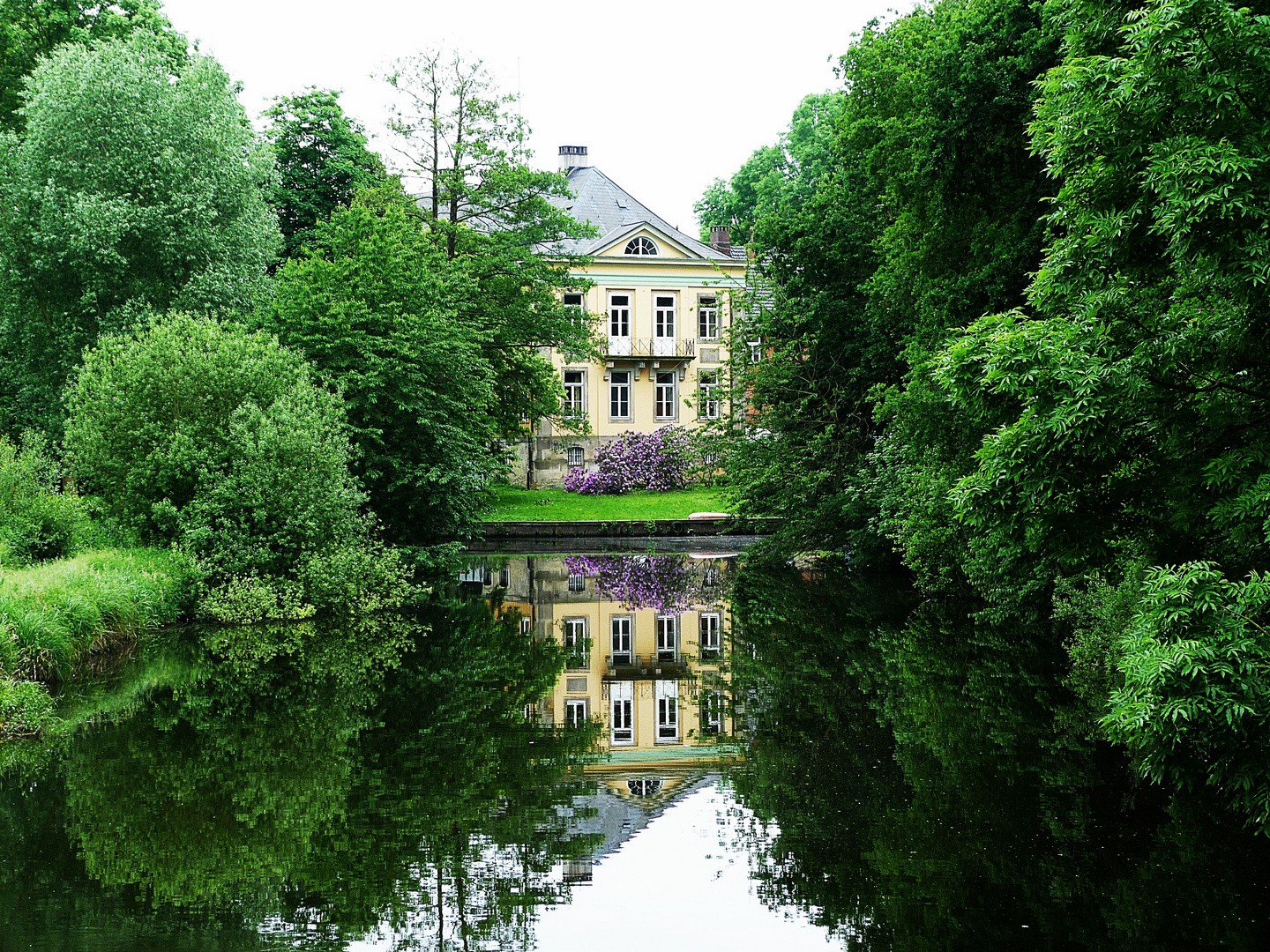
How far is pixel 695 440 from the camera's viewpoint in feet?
85.8

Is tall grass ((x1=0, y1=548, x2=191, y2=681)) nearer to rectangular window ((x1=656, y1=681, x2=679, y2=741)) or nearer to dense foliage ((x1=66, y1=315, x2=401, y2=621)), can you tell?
dense foliage ((x1=66, y1=315, x2=401, y2=621))

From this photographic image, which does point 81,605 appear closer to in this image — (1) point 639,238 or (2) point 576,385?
(2) point 576,385

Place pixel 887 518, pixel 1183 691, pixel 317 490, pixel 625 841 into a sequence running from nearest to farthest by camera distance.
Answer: pixel 1183 691
pixel 625 841
pixel 317 490
pixel 887 518

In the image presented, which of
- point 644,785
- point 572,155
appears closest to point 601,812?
point 644,785

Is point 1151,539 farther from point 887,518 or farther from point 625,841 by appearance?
point 887,518

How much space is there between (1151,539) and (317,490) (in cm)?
1396

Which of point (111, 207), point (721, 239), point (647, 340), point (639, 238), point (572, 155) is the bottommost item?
point (111, 207)

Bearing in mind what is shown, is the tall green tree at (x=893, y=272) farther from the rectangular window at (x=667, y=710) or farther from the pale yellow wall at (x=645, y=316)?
the pale yellow wall at (x=645, y=316)

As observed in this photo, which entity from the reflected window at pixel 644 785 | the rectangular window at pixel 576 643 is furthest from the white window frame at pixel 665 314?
the reflected window at pixel 644 785

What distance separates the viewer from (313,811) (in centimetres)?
942

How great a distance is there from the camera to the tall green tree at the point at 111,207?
2627 cm

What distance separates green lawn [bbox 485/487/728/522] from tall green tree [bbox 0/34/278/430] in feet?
45.5

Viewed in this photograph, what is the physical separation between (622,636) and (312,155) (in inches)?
1102

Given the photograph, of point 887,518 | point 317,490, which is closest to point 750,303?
point 887,518
